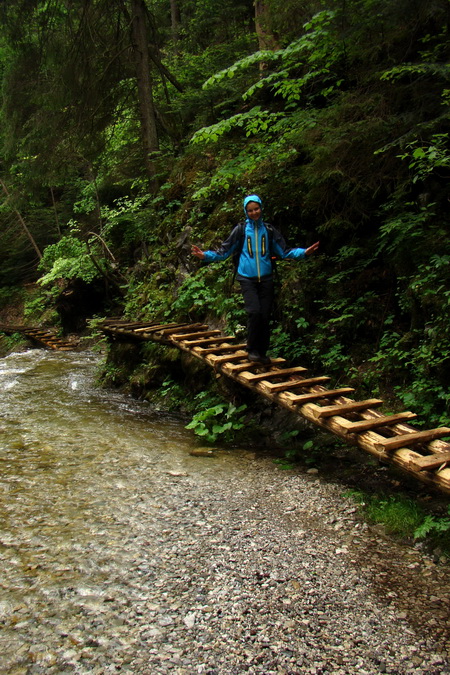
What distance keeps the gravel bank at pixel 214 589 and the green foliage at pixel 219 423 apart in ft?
4.80

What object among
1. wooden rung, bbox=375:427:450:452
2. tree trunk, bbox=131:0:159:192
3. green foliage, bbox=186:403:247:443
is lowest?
green foliage, bbox=186:403:247:443

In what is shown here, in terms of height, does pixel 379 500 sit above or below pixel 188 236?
below

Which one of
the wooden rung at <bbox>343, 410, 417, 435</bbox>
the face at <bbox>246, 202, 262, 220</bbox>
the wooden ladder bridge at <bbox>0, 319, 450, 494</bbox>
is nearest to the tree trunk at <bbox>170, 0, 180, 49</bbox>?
the wooden ladder bridge at <bbox>0, 319, 450, 494</bbox>

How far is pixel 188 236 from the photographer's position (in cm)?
981

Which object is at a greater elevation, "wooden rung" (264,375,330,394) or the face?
the face

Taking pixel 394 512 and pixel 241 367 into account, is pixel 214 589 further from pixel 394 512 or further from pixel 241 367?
pixel 241 367

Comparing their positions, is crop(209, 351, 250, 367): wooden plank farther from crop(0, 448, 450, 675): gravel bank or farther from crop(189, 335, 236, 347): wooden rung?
crop(0, 448, 450, 675): gravel bank

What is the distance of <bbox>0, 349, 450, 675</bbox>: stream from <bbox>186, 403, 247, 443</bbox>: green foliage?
62 centimetres

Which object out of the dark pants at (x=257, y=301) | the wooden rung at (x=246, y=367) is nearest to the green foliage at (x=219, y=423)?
the wooden rung at (x=246, y=367)

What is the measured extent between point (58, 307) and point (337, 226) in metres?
14.2

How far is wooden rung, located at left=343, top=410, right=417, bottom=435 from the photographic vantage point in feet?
12.0

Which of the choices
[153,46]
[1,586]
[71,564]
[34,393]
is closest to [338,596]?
[71,564]

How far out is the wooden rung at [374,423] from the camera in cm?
365

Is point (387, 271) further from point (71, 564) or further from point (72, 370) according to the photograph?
point (72, 370)
